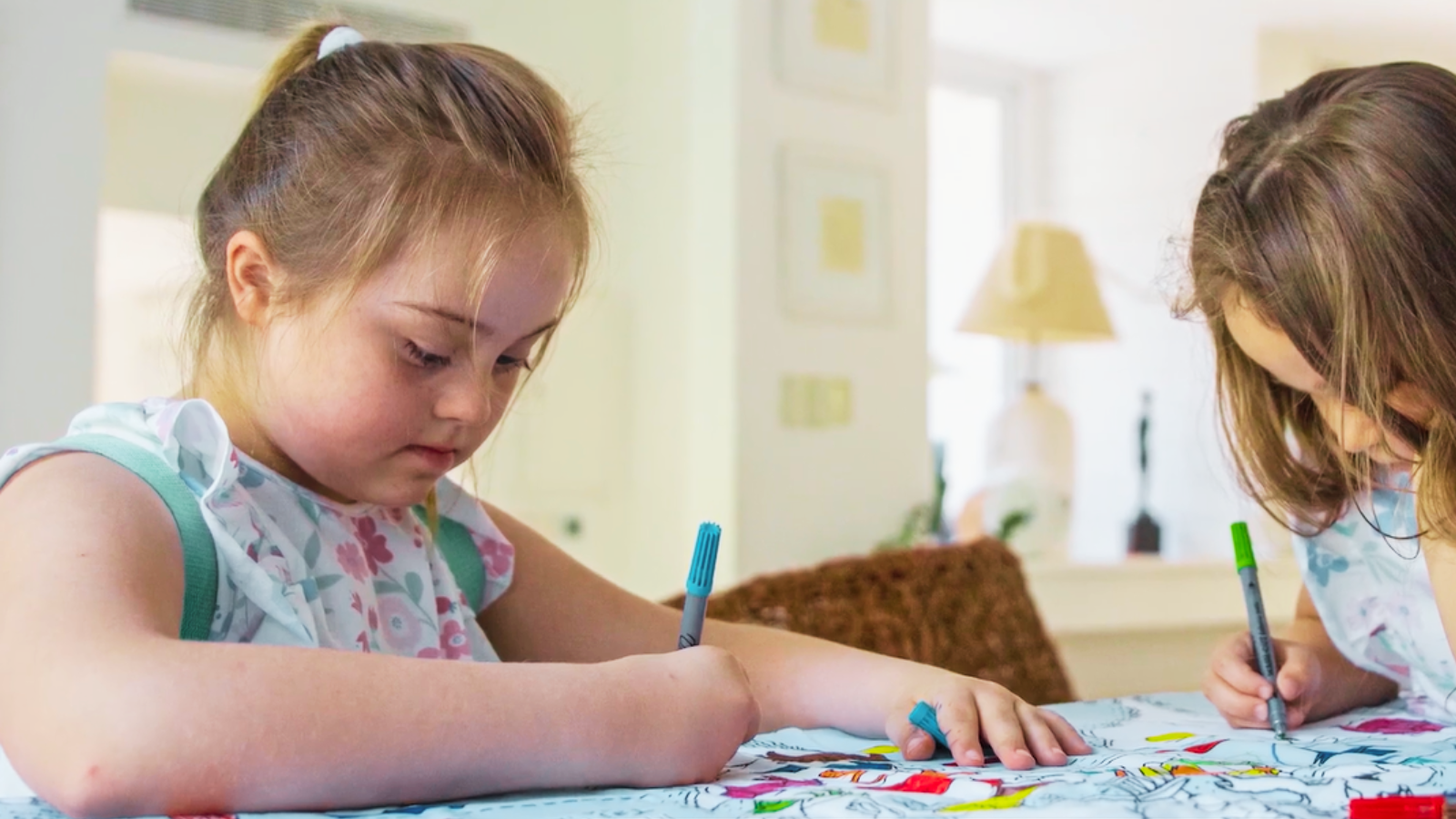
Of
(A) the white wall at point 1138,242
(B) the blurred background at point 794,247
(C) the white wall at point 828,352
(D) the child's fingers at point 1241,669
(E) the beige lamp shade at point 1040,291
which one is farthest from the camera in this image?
(A) the white wall at point 1138,242

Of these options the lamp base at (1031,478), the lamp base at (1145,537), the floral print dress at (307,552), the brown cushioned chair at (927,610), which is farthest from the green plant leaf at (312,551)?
the lamp base at (1145,537)

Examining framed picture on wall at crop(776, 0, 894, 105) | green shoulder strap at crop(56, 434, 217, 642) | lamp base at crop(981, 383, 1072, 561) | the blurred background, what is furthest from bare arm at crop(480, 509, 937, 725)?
lamp base at crop(981, 383, 1072, 561)

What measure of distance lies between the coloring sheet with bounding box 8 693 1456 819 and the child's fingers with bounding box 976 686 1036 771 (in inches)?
0.4

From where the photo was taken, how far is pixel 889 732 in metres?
0.78

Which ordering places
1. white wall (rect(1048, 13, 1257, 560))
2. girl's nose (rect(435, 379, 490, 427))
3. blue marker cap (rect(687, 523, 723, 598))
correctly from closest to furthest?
blue marker cap (rect(687, 523, 723, 598)) → girl's nose (rect(435, 379, 490, 427)) → white wall (rect(1048, 13, 1257, 560))

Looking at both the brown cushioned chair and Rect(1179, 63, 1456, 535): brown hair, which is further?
the brown cushioned chair

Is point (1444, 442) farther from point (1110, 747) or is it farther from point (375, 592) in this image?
point (375, 592)

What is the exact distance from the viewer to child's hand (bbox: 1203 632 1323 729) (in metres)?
0.86

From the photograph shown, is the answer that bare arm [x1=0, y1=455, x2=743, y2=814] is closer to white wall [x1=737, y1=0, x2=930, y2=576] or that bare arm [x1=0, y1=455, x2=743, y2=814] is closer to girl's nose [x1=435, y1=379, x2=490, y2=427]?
girl's nose [x1=435, y1=379, x2=490, y2=427]

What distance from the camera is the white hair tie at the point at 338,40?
2.81 ft

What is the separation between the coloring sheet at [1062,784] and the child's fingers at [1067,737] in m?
0.01

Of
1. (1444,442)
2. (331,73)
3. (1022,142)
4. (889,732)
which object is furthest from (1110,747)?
(1022,142)

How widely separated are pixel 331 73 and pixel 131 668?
44 cm

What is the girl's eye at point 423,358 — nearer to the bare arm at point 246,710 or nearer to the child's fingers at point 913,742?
the bare arm at point 246,710
